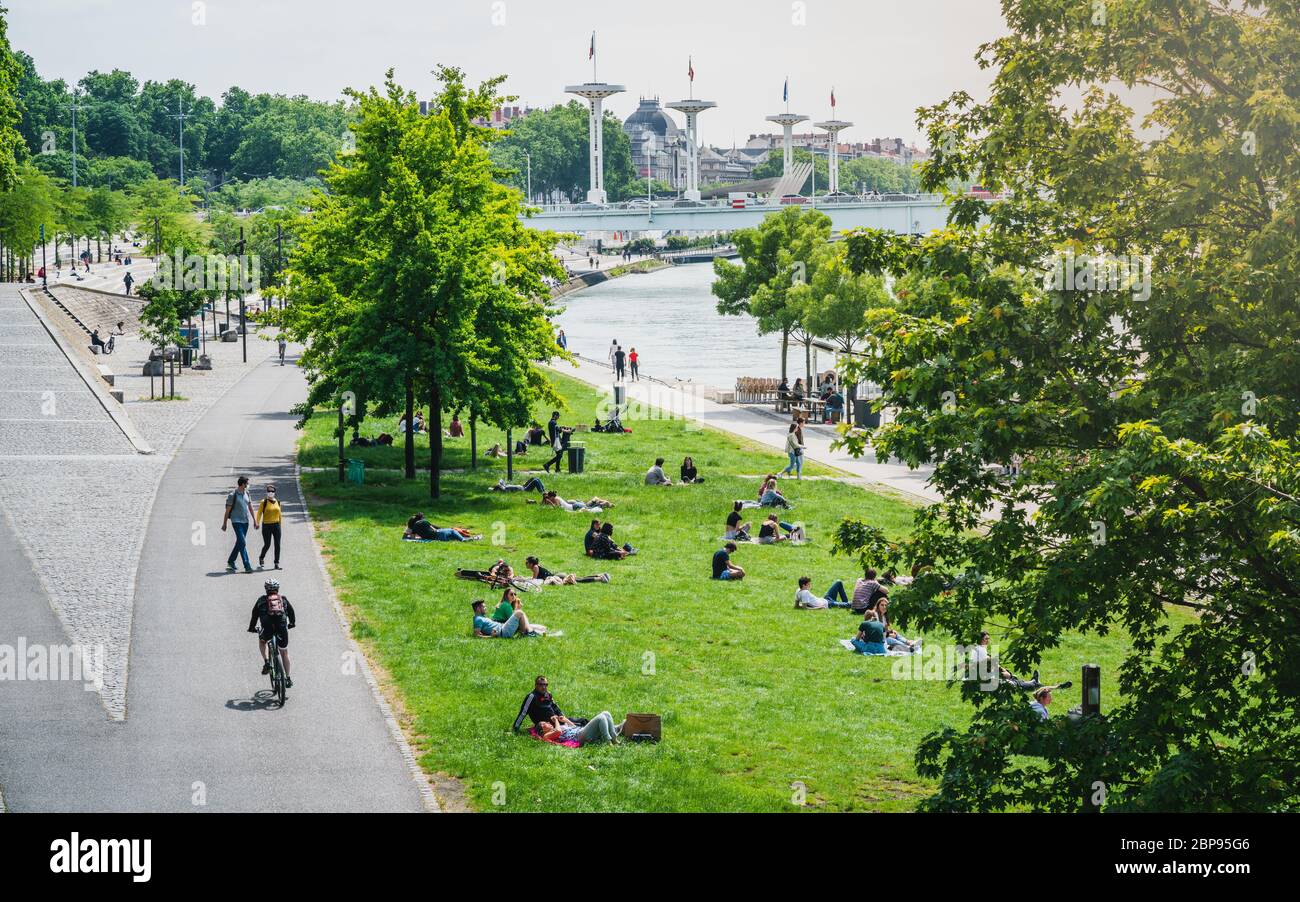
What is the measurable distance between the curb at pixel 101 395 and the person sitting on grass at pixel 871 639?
67.3 feet

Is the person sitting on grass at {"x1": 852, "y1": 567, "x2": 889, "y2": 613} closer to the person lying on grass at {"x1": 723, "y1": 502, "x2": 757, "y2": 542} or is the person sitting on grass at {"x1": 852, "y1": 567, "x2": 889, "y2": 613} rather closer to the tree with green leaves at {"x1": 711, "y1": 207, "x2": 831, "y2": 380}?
the person lying on grass at {"x1": 723, "y1": 502, "x2": 757, "y2": 542}

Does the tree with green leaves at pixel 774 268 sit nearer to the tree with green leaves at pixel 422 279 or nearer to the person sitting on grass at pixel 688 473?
the person sitting on grass at pixel 688 473

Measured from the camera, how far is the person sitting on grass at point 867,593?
21.4m

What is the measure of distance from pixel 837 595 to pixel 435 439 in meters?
11.0

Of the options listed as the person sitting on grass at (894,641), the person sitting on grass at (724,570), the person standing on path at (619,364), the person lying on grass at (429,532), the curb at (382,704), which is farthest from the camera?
the person standing on path at (619,364)

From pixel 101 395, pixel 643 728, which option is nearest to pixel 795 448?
pixel 643 728

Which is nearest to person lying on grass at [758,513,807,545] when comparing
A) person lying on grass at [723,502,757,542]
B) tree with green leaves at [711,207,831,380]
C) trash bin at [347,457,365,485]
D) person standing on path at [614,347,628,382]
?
person lying on grass at [723,502,757,542]

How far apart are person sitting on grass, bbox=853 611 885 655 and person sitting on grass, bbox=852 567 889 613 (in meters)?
1.63

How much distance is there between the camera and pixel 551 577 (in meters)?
22.9

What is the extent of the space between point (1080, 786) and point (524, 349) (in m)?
21.4

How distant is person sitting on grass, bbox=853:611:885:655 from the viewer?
1962cm

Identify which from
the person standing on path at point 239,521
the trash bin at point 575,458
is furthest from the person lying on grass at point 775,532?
the person standing on path at point 239,521
